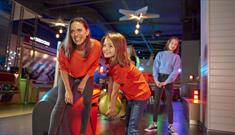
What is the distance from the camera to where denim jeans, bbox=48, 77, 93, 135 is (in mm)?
2123

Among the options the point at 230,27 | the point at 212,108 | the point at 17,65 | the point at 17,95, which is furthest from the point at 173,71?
the point at 17,65

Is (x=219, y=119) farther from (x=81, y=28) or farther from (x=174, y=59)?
(x=81, y=28)

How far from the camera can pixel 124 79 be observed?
77.4 inches

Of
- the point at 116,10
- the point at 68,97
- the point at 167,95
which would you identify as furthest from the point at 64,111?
the point at 116,10

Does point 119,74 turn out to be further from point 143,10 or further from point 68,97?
point 143,10

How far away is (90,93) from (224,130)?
2.41 metres

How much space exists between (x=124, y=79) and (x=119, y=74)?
0.19 feet

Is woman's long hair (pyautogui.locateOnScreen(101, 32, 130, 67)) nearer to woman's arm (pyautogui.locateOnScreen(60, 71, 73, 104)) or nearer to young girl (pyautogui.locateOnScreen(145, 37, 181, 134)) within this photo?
woman's arm (pyautogui.locateOnScreen(60, 71, 73, 104))

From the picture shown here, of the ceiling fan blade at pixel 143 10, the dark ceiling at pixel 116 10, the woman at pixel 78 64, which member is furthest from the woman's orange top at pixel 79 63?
the dark ceiling at pixel 116 10

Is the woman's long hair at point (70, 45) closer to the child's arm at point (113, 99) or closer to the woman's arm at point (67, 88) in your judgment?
the woman's arm at point (67, 88)

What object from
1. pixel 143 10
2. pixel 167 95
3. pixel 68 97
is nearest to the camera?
pixel 68 97

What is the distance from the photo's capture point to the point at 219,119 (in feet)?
12.4

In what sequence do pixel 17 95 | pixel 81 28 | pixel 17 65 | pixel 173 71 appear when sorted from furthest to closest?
pixel 17 65
pixel 17 95
pixel 173 71
pixel 81 28

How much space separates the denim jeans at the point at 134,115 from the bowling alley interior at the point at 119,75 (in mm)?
47
